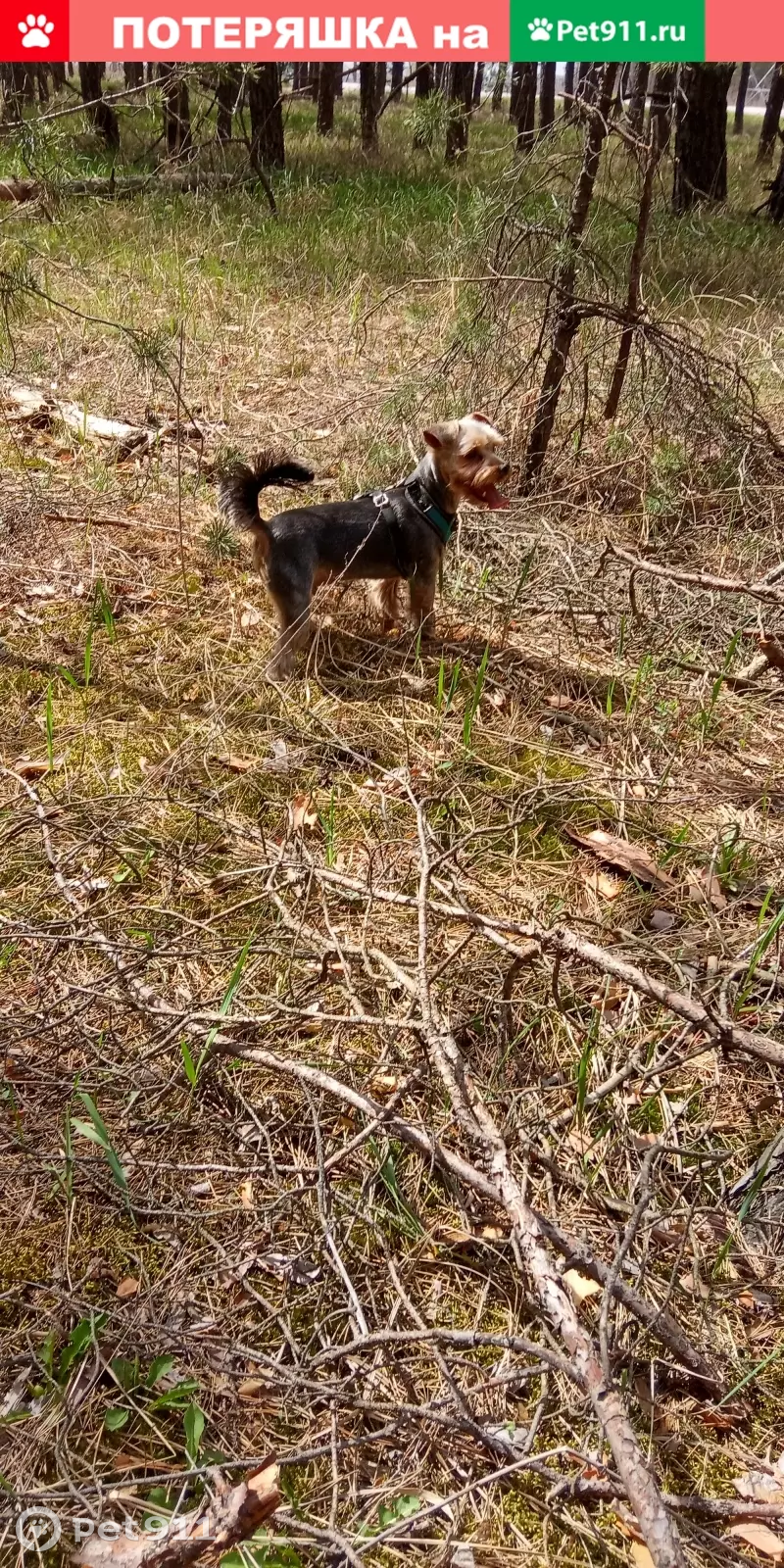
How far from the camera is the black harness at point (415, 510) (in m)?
3.71

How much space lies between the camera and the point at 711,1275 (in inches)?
73.3

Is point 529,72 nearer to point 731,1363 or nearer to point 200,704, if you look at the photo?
point 200,704

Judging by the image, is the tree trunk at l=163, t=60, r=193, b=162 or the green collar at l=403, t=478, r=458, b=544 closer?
the green collar at l=403, t=478, r=458, b=544

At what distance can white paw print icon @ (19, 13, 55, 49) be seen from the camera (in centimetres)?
584

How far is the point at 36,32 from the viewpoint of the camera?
5.94m

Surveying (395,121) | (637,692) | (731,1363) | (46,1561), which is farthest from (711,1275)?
(395,121)

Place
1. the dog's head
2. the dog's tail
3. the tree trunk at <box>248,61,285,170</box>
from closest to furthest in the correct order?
the dog's tail < the dog's head < the tree trunk at <box>248,61,285,170</box>

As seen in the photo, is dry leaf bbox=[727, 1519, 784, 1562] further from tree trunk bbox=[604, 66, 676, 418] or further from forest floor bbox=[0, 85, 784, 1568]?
tree trunk bbox=[604, 66, 676, 418]

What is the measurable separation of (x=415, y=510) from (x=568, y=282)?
1307 millimetres

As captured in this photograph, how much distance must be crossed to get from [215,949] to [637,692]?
1.72 metres

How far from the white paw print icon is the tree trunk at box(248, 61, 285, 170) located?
323cm

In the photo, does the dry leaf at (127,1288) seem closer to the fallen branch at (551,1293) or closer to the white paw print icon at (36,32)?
the fallen branch at (551,1293)

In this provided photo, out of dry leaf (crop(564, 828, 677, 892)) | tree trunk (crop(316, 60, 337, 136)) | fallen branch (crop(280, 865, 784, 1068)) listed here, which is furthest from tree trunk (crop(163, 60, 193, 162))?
tree trunk (crop(316, 60, 337, 136))

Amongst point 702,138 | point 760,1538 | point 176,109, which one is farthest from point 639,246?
point 702,138
